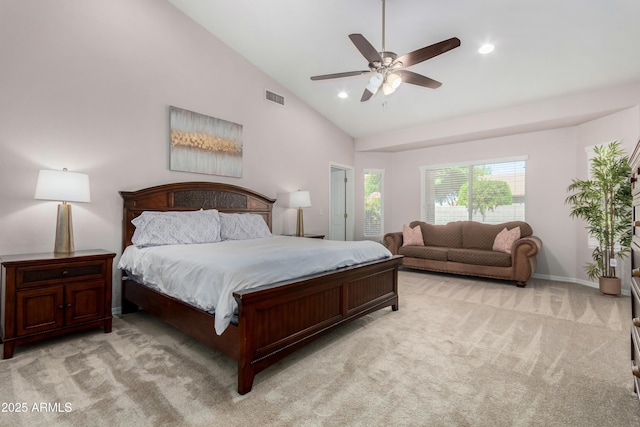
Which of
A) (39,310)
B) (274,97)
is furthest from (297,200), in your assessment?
(39,310)

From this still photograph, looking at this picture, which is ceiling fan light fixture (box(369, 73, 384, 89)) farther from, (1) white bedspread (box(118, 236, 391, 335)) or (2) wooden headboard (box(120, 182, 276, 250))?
(2) wooden headboard (box(120, 182, 276, 250))

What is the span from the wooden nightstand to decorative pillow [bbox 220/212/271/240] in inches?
53.5

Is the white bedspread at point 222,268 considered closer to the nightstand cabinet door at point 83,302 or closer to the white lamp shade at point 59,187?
the nightstand cabinet door at point 83,302

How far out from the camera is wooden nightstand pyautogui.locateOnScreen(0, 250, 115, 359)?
7.82 ft

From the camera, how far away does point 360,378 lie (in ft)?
6.77

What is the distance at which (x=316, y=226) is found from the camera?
6148 millimetres

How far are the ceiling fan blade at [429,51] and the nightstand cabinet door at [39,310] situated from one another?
141 inches

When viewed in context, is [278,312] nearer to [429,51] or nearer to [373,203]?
[429,51]

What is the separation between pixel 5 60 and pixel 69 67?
18.5 inches

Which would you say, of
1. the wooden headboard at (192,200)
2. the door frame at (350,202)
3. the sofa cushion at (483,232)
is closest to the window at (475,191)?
the sofa cushion at (483,232)

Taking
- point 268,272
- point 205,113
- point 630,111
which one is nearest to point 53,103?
point 205,113

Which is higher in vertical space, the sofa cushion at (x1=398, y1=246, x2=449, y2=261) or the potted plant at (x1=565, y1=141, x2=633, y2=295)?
the potted plant at (x1=565, y1=141, x2=633, y2=295)

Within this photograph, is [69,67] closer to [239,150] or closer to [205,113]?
[205,113]

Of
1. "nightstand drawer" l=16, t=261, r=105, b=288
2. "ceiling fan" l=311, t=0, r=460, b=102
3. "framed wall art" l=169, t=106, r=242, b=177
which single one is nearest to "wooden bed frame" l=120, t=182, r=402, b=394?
"framed wall art" l=169, t=106, r=242, b=177
